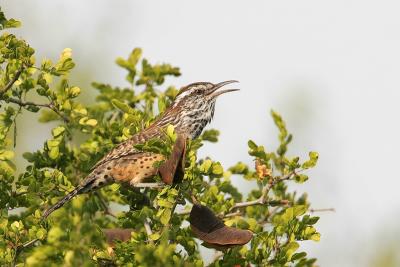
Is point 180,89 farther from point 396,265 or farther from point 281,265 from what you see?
point 396,265

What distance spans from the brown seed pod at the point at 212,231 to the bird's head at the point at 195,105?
255 centimetres

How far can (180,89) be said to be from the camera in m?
7.68

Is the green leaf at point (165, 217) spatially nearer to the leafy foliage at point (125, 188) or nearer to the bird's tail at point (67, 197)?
the leafy foliage at point (125, 188)

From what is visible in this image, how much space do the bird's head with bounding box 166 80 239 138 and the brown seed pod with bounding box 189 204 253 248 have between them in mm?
2553

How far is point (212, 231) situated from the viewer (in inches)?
200

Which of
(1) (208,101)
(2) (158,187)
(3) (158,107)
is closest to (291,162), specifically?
(2) (158,187)

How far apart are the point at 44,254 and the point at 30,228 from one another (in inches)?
57.7

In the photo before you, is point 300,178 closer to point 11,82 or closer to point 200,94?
point 11,82

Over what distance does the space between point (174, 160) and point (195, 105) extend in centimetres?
309

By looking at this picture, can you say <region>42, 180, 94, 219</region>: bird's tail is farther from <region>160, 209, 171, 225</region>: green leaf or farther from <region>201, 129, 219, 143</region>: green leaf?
<region>160, 209, 171, 225</region>: green leaf

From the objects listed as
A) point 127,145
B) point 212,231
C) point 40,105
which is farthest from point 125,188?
point 212,231

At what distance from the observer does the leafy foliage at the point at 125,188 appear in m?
5.04

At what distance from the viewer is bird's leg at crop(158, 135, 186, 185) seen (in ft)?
16.0

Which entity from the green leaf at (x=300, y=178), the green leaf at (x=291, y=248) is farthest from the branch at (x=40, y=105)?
the green leaf at (x=291, y=248)
